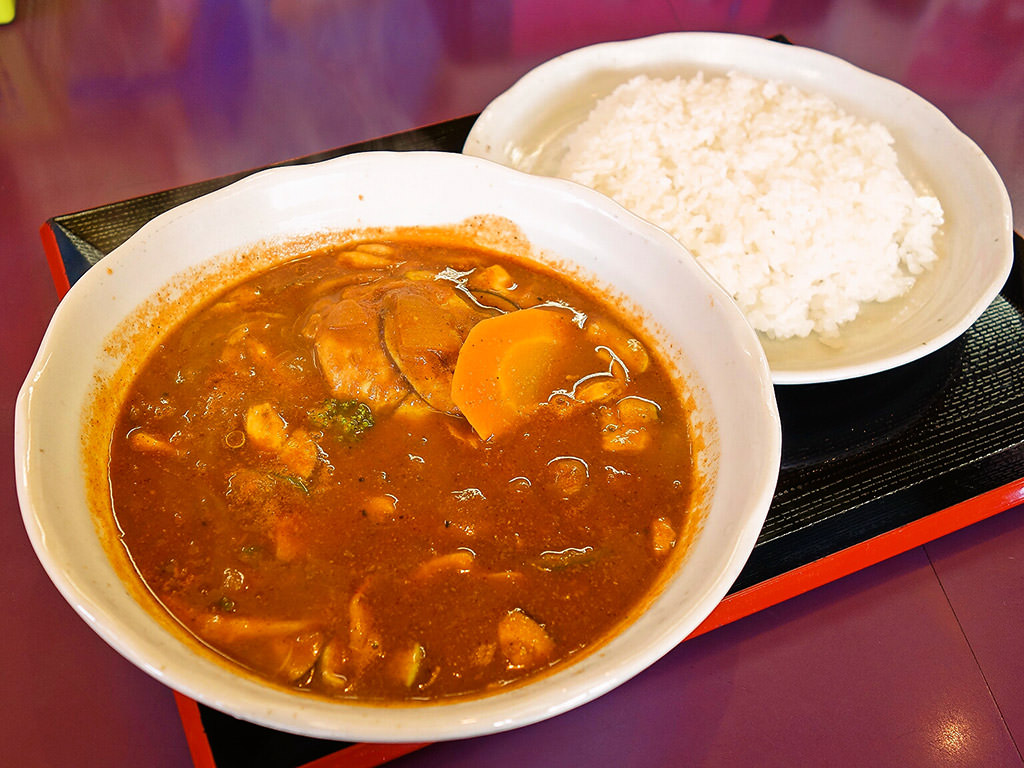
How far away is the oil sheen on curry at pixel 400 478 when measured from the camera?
5.29 ft

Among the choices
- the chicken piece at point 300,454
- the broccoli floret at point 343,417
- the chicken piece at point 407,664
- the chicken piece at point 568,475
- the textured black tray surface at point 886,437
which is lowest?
the textured black tray surface at point 886,437

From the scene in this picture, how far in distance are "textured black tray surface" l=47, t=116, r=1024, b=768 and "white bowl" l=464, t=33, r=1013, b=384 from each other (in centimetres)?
16

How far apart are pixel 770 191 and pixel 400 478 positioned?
5.88 ft

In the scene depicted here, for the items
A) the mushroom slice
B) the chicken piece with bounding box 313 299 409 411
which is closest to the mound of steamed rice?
the mushroom slice

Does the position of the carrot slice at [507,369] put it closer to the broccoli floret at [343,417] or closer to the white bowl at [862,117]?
the broccoli floret at [343,417]

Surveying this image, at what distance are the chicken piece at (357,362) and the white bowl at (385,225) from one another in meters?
0.41

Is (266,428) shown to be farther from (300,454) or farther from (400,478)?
(400,478)

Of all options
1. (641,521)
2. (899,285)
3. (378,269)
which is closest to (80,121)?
(378,269)

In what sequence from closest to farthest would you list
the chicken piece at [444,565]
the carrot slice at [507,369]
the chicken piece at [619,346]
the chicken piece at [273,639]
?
the chicken piece at [273,639], the chicken piece at [444,565], the carrot slice at [507,369], the chicken piece at [619,346]

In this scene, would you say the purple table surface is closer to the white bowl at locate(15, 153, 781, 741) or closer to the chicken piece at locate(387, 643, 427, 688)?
the chicken piece at locate(387, 643, 427, 688)

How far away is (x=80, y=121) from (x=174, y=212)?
2.03 m

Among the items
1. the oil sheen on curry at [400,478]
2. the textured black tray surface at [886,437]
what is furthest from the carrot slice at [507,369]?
the textured black tray surface at [886,437]

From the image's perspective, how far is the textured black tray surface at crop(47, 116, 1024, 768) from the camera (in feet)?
7.10

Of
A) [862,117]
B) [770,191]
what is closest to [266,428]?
[770,191]
